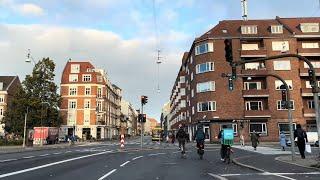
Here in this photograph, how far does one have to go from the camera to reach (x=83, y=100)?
95.3 m

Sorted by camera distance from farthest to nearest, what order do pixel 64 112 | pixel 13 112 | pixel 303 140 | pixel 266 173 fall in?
pixel 64 112 < pixel 13 112 < pixel 303 140 < pixel 266 173

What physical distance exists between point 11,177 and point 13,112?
2290 inches

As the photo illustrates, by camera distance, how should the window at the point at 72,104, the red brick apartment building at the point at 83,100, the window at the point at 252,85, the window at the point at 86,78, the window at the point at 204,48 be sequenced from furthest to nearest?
the window at the point at 86,78 < the window at the point at 72,104 < the red brick apartment building at the point at 83,100 < the window at the point at 204,48 < the window at the point at 252,85

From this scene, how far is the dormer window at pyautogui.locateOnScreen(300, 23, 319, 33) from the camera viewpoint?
2453 inches

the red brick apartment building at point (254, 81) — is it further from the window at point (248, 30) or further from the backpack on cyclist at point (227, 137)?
the backpack on cyclist at point (227, 137)

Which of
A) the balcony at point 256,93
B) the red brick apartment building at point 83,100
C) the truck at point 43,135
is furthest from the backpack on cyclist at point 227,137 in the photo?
the red brick apartment building at point 83,100

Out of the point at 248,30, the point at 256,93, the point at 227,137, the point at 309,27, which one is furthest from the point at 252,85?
the point at 227,137

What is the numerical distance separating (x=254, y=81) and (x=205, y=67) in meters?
7.60

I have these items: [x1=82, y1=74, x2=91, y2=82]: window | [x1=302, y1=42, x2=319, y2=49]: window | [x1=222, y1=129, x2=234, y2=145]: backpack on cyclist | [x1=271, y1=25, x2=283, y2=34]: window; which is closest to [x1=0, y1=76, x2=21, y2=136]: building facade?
[x1=82, y1=74, x2=91, y2=82]: window

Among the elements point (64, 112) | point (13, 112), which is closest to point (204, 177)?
point (13, 112)

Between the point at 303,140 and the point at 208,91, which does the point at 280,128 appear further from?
the point at 303,140

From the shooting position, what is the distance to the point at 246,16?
70688 millimetres

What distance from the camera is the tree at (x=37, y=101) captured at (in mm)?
66375

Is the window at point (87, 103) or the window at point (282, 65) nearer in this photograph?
the window at point (282, 65)
